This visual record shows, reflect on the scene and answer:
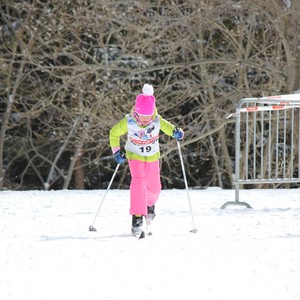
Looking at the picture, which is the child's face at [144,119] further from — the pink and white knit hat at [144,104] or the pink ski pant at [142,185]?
the pink ski pant at [142,185]

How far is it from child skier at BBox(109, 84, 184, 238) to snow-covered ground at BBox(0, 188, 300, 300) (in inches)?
12.3

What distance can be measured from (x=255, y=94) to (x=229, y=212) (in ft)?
34.1

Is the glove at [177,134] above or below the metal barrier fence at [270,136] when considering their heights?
above

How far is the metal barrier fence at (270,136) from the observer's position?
11172 millimetres

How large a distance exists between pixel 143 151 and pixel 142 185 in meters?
0.33

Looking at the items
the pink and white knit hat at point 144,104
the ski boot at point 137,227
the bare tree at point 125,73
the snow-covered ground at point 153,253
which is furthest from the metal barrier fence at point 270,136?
the ski boot at point 137,227

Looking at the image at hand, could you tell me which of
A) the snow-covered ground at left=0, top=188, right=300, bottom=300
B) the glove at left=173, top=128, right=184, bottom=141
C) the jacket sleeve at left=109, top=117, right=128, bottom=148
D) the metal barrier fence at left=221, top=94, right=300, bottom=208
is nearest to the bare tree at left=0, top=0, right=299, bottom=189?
the metal barrier fence at left=221, top=94, right=300, bottom=208

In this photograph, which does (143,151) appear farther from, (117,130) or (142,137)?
(117,130)

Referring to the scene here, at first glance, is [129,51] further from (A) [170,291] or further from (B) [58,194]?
(A) [170,291]

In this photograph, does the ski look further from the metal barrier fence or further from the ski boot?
the metal barrier fence

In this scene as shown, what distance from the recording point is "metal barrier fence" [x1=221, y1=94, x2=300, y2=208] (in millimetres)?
11172

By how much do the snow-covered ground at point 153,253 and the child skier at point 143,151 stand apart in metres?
0.31

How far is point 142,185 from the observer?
8789 mm

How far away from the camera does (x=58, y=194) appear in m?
13.0
